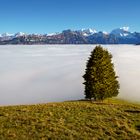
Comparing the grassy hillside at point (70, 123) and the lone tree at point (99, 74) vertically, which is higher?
the grassy hillside at point (70, 123)

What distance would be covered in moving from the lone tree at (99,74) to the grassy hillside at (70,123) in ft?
167

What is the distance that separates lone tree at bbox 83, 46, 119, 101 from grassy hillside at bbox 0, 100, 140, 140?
50.8 m

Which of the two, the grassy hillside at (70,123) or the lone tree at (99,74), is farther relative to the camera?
the lone tree at (99,74)

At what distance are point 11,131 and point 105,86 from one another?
63159mm

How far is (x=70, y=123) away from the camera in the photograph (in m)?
29.8

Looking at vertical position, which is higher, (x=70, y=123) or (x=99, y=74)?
(x=70, y=123)

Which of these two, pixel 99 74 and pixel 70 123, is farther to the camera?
pixel 99 74

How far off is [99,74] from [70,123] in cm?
5809

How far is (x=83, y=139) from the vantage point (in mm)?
25781

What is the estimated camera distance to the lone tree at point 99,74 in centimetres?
8694

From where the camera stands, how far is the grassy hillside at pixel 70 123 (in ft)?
87.5

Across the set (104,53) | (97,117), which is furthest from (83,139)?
(104,53)

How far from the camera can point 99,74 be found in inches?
3438

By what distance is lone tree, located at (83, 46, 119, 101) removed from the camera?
8694 cm
